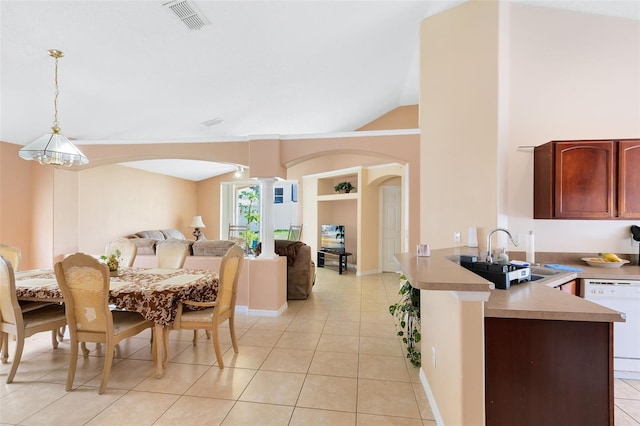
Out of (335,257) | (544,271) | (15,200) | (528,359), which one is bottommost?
(335,257)

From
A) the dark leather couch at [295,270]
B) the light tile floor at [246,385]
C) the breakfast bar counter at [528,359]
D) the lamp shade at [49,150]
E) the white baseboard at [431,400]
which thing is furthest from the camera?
the dark leather couch at [295,270]

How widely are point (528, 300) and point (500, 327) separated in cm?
24

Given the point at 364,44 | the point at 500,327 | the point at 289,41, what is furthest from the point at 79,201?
the point at 500,327

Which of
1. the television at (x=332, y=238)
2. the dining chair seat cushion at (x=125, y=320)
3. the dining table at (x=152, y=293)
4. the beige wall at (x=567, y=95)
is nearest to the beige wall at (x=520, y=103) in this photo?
the beige wall at (x=567, y=95)

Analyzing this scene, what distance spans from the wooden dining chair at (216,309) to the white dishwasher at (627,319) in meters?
3.20

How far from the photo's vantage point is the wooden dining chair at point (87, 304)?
2260 millimetres

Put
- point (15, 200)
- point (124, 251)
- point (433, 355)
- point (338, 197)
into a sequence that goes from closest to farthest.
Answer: point (433, 355) → point (124, 251) → point (15, 200) → point (338, 197)

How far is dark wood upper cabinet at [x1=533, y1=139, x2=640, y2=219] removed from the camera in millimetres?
2596

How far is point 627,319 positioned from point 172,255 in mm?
4648

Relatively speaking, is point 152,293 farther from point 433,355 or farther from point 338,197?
point 338,197

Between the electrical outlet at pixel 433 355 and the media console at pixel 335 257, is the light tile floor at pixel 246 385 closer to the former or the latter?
the electrical outlet at pixel 433 355

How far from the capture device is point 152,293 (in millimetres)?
2465

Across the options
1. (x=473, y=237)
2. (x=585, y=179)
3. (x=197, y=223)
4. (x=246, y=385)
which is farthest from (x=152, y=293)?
(x=197, y=223)

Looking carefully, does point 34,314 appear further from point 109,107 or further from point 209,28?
point 209,28
